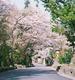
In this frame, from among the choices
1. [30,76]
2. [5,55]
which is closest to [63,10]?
[30,76]

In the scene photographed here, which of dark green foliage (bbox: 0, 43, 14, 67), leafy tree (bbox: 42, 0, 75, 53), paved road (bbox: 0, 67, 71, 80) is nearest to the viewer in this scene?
paved road (bbox: 0, 67, 71, 80)

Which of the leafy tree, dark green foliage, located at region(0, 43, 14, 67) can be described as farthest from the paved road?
dark green foliage, located at region(0, 43, 14, 67)

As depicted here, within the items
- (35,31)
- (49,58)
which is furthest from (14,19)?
(49,58)

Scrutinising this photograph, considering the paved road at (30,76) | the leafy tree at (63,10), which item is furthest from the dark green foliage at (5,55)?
the leafy tree at (63,10)

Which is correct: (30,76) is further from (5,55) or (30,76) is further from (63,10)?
(5,55)

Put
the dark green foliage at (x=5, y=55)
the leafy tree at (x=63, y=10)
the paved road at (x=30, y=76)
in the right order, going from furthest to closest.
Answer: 1. the dark green foliage at (x=5, y=55)
2. the leafy tree at (x=63, y=10)
3. the paved road at (x=30, y=76)

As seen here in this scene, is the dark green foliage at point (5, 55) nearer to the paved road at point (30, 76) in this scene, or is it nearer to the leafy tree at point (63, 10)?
the paved road at point (30, 76)

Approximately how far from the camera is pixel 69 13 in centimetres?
3516

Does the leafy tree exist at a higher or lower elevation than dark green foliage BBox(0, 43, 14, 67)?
higher

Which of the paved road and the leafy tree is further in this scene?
the leafy tree

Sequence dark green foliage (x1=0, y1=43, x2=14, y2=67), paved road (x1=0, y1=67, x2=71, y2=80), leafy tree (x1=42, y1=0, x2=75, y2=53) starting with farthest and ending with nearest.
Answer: dark green foliage (x1=0, y1=43, x2=14, y2=67)
leafy tree (x1=42, y1=0, x2=75, y2=53)
paved road (x1=0, y1=67, x2=71, y2=80)

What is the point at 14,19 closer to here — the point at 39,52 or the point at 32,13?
the point at 32,13

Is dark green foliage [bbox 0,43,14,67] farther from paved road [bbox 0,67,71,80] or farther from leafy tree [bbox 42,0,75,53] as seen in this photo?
leafy tree [bbox 42,0,75,53]

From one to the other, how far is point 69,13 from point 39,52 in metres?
33.8
